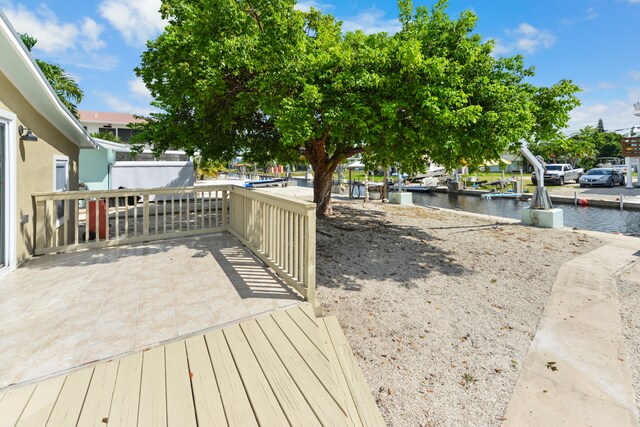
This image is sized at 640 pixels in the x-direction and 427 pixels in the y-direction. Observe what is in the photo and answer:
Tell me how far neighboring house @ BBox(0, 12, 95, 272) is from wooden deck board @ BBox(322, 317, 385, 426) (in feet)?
13.6

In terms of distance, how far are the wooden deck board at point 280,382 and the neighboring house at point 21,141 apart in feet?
11.8

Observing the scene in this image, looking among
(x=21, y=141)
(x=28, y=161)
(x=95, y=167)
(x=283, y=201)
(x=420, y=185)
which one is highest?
(x=95, y=167)

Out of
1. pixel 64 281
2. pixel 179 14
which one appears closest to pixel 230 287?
pixel 64 281

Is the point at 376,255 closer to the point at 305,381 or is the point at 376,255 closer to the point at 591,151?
the point at 305,381

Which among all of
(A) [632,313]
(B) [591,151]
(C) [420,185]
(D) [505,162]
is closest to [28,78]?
(A) [632,313]

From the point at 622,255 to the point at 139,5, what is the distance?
11909mm

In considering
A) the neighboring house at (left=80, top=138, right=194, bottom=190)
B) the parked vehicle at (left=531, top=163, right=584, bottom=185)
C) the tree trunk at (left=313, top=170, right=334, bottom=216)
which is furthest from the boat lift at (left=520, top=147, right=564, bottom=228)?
the parked vehicle at (left=531, top=163, right=584, bottom=185)

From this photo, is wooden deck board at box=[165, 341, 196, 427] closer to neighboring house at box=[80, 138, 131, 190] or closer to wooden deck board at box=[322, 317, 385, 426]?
wooden deck board at box=[322, 317, 385, 426]

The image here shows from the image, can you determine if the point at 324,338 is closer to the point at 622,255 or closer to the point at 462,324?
the point at 462,324

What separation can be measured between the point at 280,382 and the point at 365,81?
444cm

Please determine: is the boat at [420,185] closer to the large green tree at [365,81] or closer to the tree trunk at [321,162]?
the tree trunk at [321,162]

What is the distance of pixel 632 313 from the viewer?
398cm

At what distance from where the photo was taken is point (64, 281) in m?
3.89

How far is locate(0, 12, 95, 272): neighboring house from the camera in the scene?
3752mm
